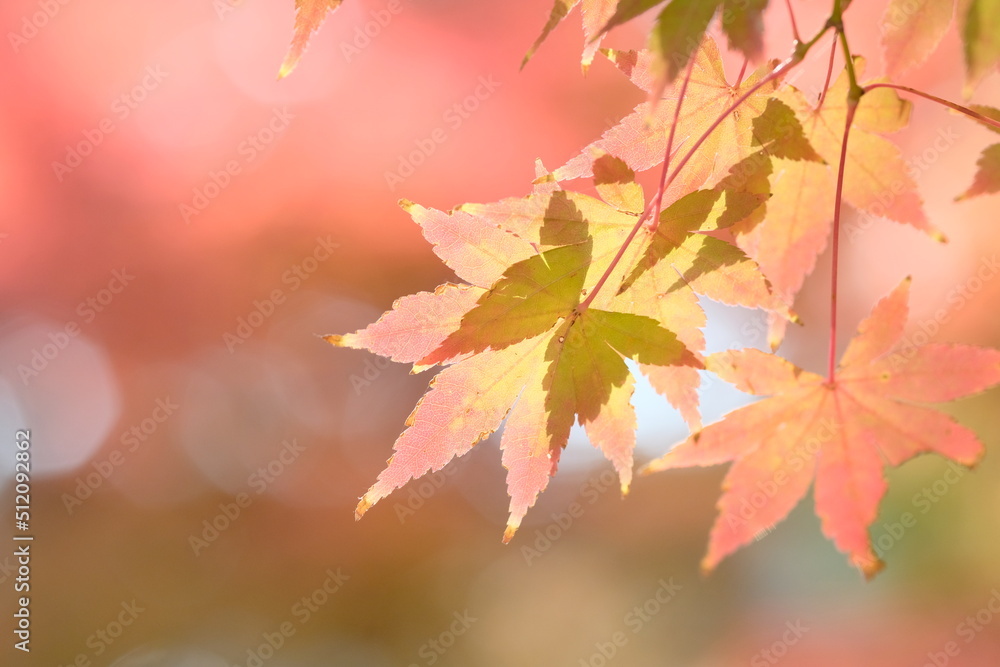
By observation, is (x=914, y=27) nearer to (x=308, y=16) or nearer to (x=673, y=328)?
(x=673, y=328)

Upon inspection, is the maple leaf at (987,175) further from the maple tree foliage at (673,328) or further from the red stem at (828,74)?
the red stem at (828,74)

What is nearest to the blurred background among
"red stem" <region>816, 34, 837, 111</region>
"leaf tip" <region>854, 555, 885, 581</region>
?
"red stem" <region>816, 34, 837, 111</region>

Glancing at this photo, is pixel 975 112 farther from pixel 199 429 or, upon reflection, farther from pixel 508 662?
pixel 508 662

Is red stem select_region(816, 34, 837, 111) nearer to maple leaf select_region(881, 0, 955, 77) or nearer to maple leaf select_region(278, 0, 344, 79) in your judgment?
maple leaf select_region(881, 0, 955, 77)

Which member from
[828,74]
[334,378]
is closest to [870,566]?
[828,74]

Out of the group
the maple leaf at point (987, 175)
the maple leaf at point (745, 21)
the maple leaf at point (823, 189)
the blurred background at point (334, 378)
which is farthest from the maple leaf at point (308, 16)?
the blurred background at point (334, 378)
